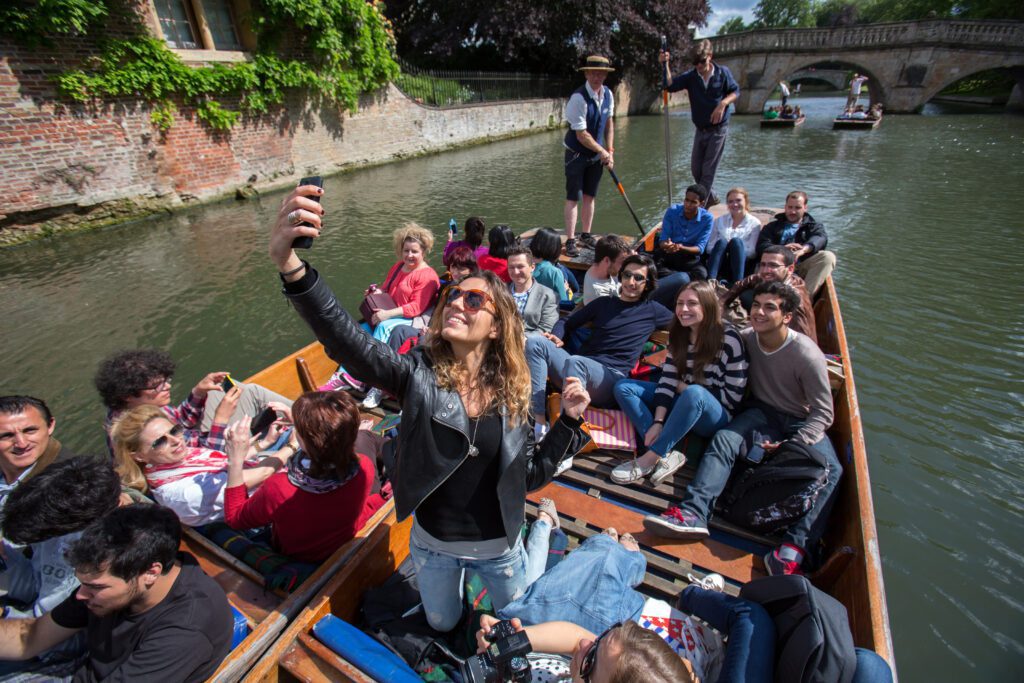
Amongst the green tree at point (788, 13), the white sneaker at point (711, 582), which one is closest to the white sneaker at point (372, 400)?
the white sneaker at point (711, 582)

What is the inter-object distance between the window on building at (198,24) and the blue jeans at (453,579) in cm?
1164

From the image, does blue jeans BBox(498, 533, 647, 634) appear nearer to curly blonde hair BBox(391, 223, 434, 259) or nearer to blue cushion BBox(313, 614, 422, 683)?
blue cushion BBox(313, 614, 422, 683)

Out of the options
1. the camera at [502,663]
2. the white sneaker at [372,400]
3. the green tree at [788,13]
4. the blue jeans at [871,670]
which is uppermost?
the green tree at [788,13]

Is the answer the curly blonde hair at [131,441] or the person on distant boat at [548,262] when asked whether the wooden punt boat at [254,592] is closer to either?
the curly blonde hair at [131,441]

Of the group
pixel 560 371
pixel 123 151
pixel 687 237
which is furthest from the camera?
pixel 123 151

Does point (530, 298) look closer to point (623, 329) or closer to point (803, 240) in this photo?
point (623, 329)

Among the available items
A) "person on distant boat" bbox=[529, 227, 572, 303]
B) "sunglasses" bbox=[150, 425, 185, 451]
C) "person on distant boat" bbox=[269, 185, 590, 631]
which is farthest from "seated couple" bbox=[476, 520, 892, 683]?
"person on distant boat" bbox=[529, 227, 572, 303]

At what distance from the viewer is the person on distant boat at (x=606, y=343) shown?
3168 millimetres

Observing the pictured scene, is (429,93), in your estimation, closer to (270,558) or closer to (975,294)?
(975,294)

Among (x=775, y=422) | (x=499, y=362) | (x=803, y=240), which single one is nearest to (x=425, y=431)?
(x=499, y=362)

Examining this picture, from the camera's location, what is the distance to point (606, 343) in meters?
3.40

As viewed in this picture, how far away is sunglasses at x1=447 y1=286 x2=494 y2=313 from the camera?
5.01 feet

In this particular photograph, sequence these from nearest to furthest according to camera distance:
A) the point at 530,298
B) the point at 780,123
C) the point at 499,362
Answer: the point at 499,362 → the point at 530,298 → the point at 780,123

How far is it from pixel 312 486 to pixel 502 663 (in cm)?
96
